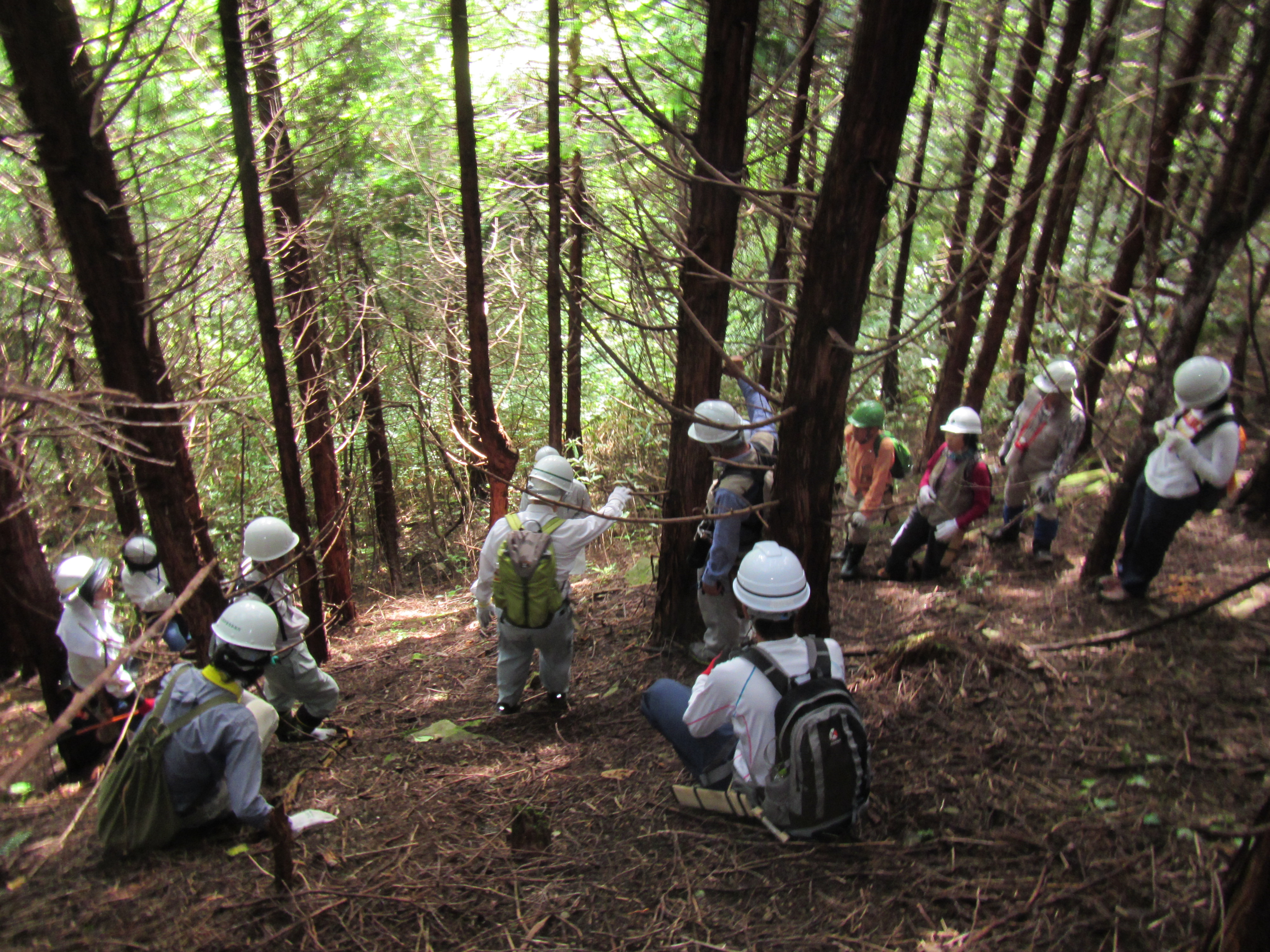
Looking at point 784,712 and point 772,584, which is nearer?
point 784,712

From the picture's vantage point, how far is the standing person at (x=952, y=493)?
22.5ft

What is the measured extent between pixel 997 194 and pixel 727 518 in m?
5.33

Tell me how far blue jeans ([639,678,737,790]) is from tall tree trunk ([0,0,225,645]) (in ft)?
9.40

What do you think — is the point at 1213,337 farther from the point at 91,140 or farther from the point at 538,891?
the point at 91,140

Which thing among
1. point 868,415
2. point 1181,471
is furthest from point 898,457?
point 1181,471

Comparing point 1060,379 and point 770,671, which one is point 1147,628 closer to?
point 770,671

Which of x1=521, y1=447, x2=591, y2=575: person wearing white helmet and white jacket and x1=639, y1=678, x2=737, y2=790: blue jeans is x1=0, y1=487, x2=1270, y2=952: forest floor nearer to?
x1=639, y1=678, x2=737, y2=790: blue jeans

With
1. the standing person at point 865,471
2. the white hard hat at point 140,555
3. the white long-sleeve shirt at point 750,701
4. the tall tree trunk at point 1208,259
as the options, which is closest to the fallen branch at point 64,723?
the white long-sleeve shirt at point 750,701

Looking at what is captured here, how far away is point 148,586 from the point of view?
633 centimetres

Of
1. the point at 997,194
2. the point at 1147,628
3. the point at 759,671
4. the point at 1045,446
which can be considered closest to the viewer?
the point at 1147,628

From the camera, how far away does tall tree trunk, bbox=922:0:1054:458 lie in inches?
296

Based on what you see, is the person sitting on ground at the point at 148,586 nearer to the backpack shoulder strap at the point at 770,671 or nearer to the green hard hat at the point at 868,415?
the backpack shoulder strap at the point at 770,671

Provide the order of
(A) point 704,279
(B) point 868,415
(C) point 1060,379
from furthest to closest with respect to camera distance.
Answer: (B) point 868,415
(C) point 1060,379
(A) point 704,279

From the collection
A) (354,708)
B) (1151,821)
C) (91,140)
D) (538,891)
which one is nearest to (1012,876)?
(1151,821)
